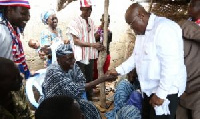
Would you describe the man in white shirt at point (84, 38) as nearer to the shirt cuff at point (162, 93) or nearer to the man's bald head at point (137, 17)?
the man's bald head at point (137, 17)

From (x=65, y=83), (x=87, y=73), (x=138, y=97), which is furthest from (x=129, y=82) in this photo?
(x=87, y=73)

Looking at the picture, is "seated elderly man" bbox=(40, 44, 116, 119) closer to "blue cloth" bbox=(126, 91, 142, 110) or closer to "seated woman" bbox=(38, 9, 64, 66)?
"blue cloth" bbox=(126, 91, 142, 110)

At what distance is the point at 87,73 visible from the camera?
467 cm

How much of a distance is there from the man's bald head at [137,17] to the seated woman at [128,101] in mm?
882

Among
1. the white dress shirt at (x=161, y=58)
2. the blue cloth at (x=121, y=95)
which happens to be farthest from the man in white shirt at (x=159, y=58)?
the blue cloth at (x=121, y=95)

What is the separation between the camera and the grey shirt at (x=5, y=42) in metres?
2.11

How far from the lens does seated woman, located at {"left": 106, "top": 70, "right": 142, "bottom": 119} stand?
269 centimetres

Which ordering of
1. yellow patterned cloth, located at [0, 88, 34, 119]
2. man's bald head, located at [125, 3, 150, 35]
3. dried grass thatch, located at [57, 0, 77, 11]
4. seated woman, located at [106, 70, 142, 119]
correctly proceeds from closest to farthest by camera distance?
yellow patterned cloth, located at [0, 88, 34, 119] < man's bald head, located at [125, 3, 150, 35] < seated woman, located at [106, 70, 142, 119] < dried grass thatch, located at [57, 0, 77, 11]

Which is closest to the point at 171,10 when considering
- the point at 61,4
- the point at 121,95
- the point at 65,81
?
the point at 61,4

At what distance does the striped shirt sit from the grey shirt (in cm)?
204

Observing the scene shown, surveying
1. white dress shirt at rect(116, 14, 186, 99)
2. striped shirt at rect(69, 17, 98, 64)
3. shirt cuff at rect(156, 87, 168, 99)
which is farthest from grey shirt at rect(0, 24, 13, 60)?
striped shirt at rect(69, 17, 98, 64)

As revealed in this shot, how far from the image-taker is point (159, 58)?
2.30m

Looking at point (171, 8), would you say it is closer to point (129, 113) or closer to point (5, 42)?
point (129, 113)

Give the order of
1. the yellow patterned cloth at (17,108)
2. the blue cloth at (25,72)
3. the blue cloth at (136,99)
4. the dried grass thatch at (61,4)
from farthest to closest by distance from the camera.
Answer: the dried grass thatch at (61,4) → the blue cloth at (136,99) → the blue cloth at (25,72) → the yellow patterned cloth at (17,108)
